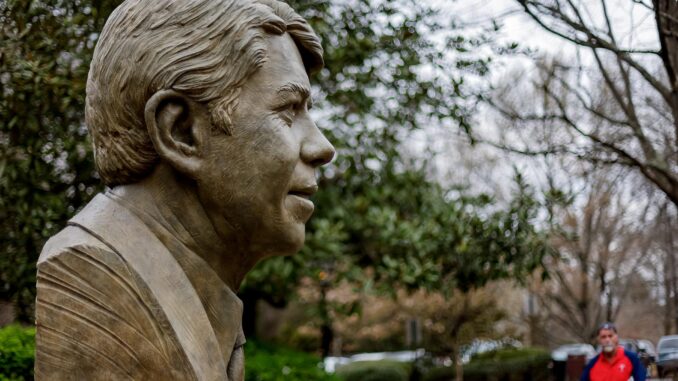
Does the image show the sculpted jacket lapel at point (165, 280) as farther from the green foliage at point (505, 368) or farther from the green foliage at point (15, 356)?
the green foliage at point (505, 368)

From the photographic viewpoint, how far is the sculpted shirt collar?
10.2ft

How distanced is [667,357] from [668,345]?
201cm

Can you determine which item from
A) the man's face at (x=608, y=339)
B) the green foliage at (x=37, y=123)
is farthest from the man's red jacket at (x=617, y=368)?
the green foliage at (x=37, y=123)

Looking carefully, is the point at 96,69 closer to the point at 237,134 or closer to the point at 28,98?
the point at 237,134

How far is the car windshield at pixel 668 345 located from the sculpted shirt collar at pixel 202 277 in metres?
14.8

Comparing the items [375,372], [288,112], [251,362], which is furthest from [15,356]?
[375,372]

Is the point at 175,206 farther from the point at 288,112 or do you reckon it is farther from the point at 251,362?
the point at 251,362

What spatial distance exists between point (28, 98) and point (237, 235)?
4797 millimetres

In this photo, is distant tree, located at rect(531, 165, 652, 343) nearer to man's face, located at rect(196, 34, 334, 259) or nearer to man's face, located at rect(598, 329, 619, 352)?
man's face, located at rect(598, 329, 619, 352)

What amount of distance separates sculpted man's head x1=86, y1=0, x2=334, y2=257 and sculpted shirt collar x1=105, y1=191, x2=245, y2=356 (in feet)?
0.43

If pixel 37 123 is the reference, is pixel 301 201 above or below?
below

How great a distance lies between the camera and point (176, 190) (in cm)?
315

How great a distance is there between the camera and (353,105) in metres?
9.85

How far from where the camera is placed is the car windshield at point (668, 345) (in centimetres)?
1636
